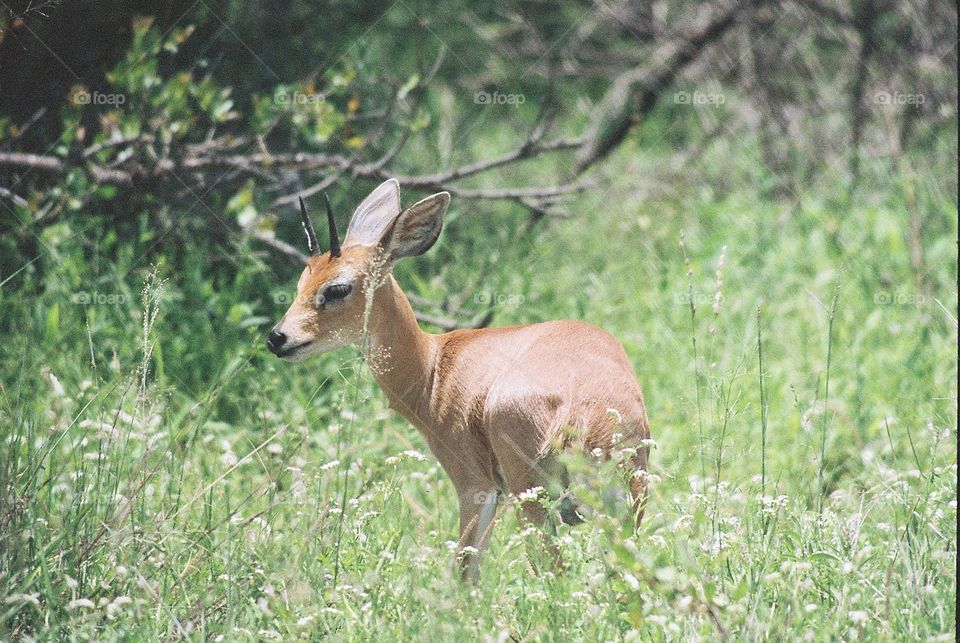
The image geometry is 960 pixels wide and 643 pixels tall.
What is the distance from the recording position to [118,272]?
530 cm

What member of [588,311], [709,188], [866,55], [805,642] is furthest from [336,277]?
[866,55]

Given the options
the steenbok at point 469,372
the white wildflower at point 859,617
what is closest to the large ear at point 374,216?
the steenbok at point 469,372

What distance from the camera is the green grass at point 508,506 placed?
309 cm

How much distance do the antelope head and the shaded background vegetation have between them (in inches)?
8.0

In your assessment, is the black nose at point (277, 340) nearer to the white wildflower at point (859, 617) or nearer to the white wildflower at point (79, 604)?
the white wildflower at point (79, 604)

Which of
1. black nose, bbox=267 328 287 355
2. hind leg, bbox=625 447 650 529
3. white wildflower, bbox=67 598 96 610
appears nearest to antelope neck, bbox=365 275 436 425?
black nose, bbox=267 328 287 355

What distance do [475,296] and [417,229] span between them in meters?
1.80

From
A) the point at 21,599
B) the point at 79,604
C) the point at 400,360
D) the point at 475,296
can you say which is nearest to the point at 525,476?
the point at 400,360

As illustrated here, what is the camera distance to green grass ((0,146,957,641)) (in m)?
3.09

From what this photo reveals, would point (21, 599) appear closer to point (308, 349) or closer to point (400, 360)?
point (308, 349)

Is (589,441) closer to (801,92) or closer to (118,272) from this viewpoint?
(118,272)

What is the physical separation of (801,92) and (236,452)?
18.7ft

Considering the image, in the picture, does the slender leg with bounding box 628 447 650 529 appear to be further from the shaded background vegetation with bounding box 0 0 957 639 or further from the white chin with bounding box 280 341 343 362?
the white chin with bounding box 280 341 343 362

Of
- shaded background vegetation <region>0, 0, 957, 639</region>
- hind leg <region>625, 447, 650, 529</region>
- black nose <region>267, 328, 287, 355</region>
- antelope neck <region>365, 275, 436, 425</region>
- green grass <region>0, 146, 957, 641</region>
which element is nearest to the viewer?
green grass <region>0, 146, 957, 641</region>
